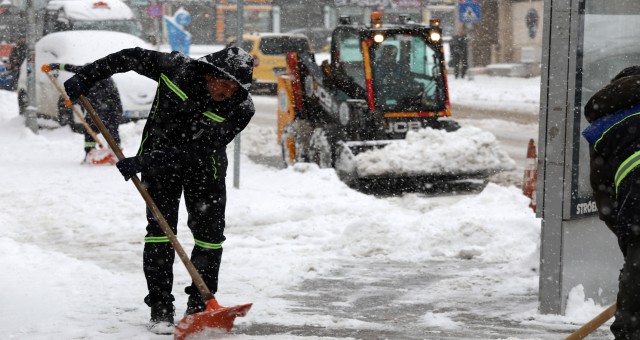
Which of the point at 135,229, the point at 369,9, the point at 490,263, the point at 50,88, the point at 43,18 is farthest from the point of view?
the point at 369,9

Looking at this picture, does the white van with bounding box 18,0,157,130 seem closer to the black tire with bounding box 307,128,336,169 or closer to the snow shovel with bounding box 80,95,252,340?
the black tire with bounding box 307,128,336,169

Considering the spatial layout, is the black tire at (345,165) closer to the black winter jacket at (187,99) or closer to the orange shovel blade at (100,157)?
the orange shovel blade at (100,157)

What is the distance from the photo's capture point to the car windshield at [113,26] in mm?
22484

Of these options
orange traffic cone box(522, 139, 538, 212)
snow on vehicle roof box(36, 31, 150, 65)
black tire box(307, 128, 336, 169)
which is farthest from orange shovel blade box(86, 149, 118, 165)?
orange traffic cone box(522, 139, 538, 212)

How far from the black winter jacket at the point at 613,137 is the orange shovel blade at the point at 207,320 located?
2159mm

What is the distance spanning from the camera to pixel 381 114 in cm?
1305

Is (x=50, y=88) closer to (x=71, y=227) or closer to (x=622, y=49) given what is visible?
(x=71, y=227)

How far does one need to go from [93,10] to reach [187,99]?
17699 millimetres

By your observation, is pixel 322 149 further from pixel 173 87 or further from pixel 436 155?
pixel 173 87

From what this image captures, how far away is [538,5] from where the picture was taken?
1453 inches

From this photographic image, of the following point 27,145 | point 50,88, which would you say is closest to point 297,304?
point 27,145

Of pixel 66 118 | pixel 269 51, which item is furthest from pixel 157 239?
pixel 269 51

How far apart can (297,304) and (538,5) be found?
104ft

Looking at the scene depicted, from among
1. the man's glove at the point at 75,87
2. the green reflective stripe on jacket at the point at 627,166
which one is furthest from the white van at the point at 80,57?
the green reflective stripe on jacket at the point at 627,166
